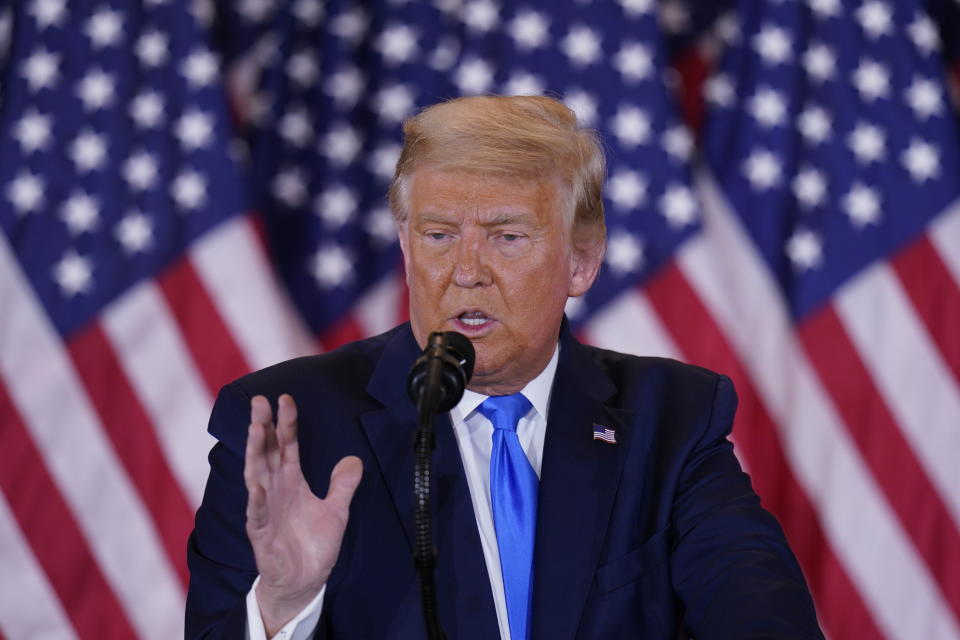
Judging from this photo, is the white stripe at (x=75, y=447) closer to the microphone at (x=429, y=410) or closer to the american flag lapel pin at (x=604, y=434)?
the american flag lapel pin at (x=604, y=434)

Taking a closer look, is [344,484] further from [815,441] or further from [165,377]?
Answer: [815,441]

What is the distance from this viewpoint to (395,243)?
3.50 m

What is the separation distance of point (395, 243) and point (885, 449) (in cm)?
164

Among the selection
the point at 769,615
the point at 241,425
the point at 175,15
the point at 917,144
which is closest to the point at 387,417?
the point at 241,425

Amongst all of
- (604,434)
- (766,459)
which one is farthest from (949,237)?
(604,434)

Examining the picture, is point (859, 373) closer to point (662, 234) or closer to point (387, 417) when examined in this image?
point (662, 234)

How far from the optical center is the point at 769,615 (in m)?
1.53

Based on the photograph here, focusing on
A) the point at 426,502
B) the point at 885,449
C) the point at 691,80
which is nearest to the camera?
the point at 426,502

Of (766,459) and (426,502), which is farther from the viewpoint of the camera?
(766,459)

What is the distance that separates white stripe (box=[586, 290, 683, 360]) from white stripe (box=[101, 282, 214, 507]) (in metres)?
1.20

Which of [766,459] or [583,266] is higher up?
[583,266]

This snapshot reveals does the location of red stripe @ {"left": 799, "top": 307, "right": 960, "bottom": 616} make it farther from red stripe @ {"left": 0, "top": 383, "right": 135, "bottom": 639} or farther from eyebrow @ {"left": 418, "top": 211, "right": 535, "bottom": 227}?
red stripe @ {"left": 0, "top": 383, "right": 135, "bottom": 639}

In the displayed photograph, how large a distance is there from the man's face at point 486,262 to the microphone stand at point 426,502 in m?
0.51

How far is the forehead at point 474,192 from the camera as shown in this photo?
6.10 feet
